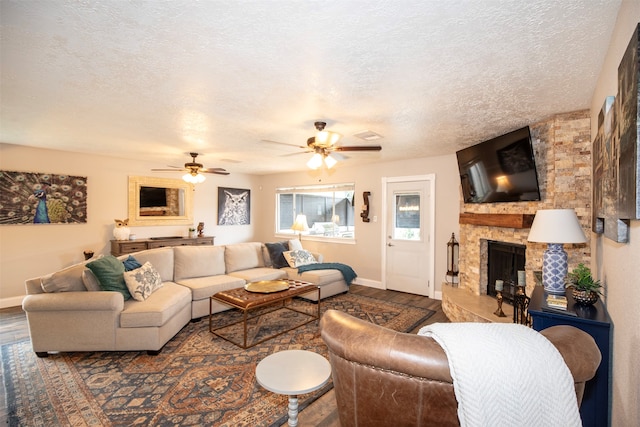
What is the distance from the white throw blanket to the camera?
834 millimetres

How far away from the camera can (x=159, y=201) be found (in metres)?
5.63

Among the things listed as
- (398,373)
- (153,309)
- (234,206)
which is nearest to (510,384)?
(398,373)

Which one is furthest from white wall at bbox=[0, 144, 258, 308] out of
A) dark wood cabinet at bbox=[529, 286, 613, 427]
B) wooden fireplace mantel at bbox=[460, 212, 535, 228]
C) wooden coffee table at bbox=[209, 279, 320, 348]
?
dark wood cabinet at bbox=[529, 286, 613, 427]

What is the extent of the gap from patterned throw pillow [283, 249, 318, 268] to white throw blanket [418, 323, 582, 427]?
408cm

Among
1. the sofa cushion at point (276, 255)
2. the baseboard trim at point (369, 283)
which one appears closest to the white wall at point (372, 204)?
the baseboard trim at point (369, 283)

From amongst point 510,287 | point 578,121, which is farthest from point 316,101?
point 510,287

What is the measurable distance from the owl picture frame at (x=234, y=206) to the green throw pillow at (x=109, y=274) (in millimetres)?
3598

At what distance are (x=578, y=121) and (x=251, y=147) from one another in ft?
12.1

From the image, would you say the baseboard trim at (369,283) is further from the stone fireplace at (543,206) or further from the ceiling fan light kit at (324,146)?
the ceiling fan light kit at (324,146)

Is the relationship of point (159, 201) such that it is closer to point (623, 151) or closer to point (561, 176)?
point (561, 176)

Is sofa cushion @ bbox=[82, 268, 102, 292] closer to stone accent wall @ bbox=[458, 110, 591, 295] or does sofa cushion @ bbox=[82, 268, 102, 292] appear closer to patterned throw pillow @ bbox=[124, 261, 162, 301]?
patterned throw pillow @ bbox=[124, 261, 162, 301]

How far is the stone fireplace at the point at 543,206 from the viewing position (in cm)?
258

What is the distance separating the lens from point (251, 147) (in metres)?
4.18

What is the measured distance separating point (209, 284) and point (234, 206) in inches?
134
